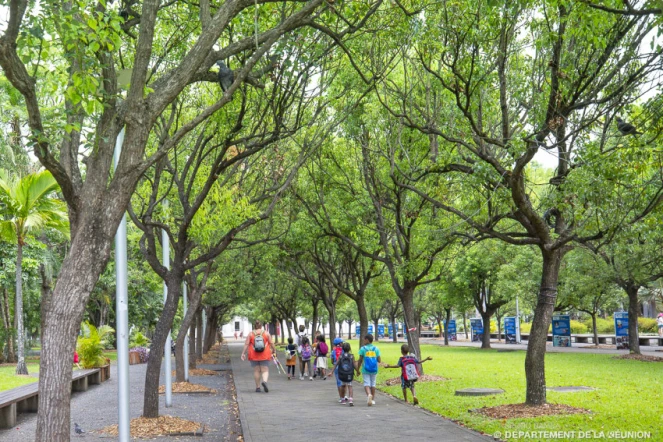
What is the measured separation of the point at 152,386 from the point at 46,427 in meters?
6.87

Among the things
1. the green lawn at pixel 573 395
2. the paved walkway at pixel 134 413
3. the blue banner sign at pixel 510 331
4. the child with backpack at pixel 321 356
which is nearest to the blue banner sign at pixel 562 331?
the blue banner sign at pixel 510 331

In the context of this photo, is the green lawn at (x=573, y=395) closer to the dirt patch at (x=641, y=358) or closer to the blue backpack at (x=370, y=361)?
the dirt patch at (x=641, y=358)

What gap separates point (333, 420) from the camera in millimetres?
12258

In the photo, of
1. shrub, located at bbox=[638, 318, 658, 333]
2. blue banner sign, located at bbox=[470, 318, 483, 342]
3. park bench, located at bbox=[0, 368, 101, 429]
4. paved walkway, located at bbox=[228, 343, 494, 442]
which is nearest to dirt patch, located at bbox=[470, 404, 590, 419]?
paved walkway, located at bbox=[228, 343, 494, 442]

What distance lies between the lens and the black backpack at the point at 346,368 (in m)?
14.7

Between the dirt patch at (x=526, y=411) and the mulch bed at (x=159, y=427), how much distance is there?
4.91 metres

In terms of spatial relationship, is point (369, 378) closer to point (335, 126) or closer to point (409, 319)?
point (335, 126)

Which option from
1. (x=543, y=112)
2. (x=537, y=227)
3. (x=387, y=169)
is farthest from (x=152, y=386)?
(x=387, y=169)

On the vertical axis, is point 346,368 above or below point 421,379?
above

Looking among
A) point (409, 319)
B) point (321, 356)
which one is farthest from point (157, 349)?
point (321, 356)

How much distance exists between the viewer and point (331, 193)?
73.8 feet

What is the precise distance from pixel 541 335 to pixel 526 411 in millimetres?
1382

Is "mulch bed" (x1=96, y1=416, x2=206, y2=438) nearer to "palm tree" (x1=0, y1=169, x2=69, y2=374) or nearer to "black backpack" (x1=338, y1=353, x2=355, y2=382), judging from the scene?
"black backpack" (x1=338, y1=353, x2=355, y2=382)

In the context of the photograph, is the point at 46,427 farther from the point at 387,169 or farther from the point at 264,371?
the point at 387,169
